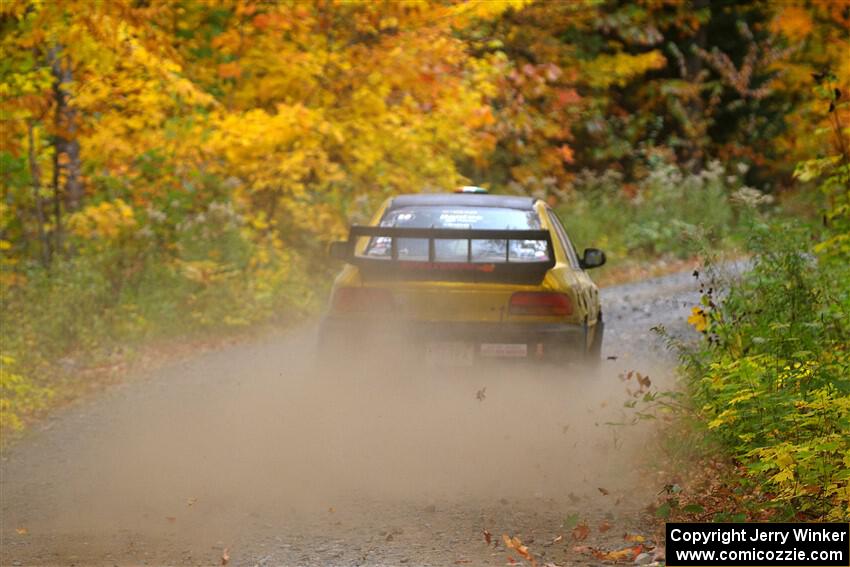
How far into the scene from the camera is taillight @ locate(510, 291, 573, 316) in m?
9.62

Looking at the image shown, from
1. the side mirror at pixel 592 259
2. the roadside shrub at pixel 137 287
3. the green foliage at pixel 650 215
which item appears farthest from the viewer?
the green foliage at pixel 650 215

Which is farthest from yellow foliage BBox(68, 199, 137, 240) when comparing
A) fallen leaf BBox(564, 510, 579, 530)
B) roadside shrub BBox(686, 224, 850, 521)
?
fallen leaf BBox(564, 510, 579, 530)

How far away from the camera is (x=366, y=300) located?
966cm

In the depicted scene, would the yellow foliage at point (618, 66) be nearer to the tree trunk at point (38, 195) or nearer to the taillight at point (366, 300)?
the tree trunk at point (38, 195)

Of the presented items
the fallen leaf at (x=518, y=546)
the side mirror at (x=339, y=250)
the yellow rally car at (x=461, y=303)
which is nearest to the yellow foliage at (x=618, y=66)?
the side mirror at (x=339, y=250)

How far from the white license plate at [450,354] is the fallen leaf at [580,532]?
2.64m

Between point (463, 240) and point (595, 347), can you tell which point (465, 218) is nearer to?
point (463, 240)

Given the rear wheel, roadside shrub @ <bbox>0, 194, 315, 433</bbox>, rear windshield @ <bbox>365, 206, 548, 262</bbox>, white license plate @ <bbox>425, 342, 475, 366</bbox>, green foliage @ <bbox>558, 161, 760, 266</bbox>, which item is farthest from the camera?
green foliage @ <bbox>558, 161, 760, 266</bbox>

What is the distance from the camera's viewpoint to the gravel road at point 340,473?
698 cm

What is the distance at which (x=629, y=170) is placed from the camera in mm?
31094

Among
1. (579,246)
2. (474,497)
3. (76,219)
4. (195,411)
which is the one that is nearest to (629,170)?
(579,246)

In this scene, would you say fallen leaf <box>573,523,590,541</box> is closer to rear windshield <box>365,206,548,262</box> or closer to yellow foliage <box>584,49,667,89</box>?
rear windshield <box>365,206,548,262</box>

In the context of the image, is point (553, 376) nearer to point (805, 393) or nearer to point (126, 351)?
point (805, 393)

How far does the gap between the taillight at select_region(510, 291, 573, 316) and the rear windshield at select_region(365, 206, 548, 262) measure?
278 millimetres
